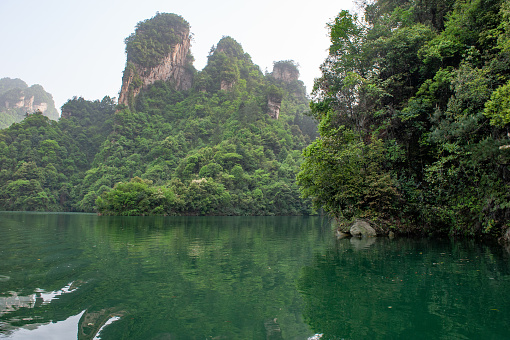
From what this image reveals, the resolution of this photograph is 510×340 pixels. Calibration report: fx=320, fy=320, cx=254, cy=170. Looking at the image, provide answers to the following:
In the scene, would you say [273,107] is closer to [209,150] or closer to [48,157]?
[209,150]

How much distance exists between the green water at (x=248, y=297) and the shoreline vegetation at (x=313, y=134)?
27.1 ft

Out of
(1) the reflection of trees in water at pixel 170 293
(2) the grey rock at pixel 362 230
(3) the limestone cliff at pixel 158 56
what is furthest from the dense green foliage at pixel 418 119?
(3) the limestone cliff at pixel 158 56

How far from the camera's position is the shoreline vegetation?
16375mm

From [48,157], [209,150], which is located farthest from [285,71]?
[48,157]

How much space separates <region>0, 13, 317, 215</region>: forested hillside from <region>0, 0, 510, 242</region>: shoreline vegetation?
1.37 feet

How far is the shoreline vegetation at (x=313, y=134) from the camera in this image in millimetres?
16375

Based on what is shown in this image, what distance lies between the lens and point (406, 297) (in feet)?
21.0

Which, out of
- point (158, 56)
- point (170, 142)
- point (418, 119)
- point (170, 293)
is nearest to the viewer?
point (170, 293)

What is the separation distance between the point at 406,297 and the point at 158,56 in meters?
124

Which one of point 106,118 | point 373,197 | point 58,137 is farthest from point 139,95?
point 373,197

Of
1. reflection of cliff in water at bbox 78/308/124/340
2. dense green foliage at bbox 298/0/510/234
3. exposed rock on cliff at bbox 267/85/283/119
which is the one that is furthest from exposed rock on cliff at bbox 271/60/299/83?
reflection of cliff in water at bbox 78/308/124/340

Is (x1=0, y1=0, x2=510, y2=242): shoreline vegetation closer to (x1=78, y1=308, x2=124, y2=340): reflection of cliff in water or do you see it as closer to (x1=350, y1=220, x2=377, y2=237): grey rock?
(x1=350, y1=220, x2=377, y2=237): grey rock

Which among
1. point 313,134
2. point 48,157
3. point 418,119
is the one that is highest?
point 313,134

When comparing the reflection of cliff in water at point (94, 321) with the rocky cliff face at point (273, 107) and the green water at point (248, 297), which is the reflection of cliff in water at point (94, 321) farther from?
the rocky cliff face at point (273, 107)
